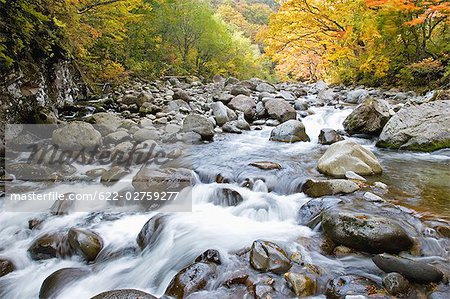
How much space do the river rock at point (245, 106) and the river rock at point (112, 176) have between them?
506 cm

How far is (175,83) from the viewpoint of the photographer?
1552cm

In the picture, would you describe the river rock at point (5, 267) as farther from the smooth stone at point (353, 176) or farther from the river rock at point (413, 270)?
the smooth stone at point (353, 176)

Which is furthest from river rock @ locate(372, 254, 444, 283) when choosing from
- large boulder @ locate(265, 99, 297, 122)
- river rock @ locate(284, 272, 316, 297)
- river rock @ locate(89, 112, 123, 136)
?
large boulder @ locate(265, 99, 297, 122)

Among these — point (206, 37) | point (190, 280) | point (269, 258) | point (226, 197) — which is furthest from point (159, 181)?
point (206, 37)

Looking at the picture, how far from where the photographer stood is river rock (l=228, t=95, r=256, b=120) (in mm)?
9328

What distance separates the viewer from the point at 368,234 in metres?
2.71

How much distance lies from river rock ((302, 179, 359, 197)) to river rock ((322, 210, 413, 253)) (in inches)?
40.6

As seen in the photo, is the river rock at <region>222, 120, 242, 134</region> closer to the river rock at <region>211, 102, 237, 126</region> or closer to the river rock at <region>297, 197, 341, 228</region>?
the river rock at <region>211, 102, 237, 126</region>

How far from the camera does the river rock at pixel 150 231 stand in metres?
3.33

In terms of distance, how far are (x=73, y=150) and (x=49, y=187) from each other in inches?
49.4

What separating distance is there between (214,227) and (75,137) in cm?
373

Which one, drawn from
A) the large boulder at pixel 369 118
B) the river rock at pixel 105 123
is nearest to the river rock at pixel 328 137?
the large boulder at pixel 369 118

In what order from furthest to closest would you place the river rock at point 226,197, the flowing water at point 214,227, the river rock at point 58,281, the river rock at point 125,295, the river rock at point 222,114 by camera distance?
the river rock at point 222,114 < the river rock at point 226,197 < the flowing water at point 214,227 < the river rock at point 58,281 < the river rock at point 125,295

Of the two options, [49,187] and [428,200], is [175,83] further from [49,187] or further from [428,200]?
[428,200]
